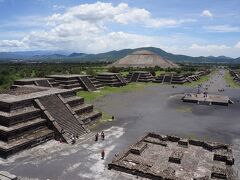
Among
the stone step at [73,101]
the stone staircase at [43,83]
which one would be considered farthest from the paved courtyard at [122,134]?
the stone staircase at [43,83]

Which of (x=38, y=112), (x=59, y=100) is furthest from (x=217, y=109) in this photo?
(x=38, y=112)

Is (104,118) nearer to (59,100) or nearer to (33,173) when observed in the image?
(59,100)

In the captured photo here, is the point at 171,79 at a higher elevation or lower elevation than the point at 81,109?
lower

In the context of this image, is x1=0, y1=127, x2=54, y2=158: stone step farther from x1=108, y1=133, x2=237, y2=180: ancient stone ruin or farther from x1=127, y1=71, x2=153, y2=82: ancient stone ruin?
x1=127, y1=71, x2=153, y2=82: ancient stone ruin

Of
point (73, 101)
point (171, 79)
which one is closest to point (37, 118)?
point (73, 101)

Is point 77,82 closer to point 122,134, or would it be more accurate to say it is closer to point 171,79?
point 122,134

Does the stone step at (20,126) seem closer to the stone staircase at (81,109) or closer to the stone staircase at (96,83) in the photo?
the stone staircase at (81,109)

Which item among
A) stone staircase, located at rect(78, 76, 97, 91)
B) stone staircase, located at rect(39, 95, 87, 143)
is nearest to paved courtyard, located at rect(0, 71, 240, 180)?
stone staircase, located at rect(39, 95, 87, 143)
